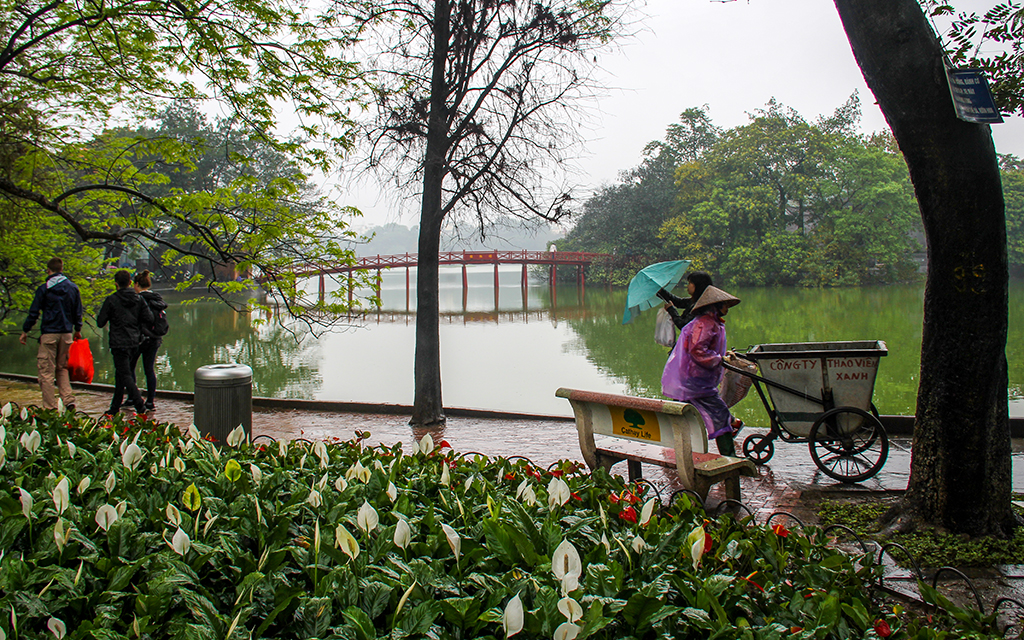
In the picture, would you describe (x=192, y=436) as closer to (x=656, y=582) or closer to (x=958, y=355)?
(x=656, y=582)

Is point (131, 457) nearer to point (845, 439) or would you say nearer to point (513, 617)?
point (513, 617)

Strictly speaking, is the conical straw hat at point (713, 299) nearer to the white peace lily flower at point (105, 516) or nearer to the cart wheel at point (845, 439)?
the cart wheel at point (845, 439)

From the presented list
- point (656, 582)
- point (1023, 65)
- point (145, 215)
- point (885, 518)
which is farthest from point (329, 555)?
point (145, 215)

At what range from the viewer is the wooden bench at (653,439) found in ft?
10.7

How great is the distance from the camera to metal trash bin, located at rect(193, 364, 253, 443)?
182 inches

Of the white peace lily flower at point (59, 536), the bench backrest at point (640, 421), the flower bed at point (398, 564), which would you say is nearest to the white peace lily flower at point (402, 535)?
the flower bed at point (398, 564)

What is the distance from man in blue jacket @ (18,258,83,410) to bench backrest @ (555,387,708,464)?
5.16m

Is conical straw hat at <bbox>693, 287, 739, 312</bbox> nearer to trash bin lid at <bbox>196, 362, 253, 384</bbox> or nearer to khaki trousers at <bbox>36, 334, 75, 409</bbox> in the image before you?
trash bin lid at <bbox>196, 362, 253, 384</bbox>

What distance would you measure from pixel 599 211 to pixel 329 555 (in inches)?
1480

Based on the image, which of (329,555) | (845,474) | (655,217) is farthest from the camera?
(655,217)

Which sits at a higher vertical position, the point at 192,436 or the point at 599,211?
the point at 599,211

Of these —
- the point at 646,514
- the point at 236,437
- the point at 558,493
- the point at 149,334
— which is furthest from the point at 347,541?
the point at 149,334

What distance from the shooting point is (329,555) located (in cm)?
170

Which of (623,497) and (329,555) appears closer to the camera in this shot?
(329,555)
